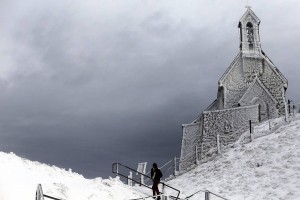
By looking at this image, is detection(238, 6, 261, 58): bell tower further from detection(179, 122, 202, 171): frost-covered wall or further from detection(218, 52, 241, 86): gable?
detection(179, 122, 202, 171): frost-covered wall

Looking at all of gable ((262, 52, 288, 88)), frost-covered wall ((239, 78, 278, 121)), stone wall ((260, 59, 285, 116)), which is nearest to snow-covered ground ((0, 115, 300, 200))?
frost-covered wall ((239, 78, 278, 121))

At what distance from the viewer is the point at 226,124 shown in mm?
36969

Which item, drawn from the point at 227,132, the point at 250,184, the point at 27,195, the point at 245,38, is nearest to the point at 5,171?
the point at 27,195

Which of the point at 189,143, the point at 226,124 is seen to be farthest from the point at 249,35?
the point at 189,143

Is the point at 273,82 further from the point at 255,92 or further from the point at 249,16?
the point at 249,16

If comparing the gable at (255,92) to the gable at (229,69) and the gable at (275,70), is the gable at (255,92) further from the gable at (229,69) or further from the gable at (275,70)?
the gable at (275,70)

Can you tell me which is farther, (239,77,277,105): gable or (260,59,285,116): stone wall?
(260,59,285,116): stone wall

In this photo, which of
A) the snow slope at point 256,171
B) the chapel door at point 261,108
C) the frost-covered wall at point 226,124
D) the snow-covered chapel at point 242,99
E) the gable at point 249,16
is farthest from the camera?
the gable at point 249,16

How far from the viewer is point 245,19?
44.5m

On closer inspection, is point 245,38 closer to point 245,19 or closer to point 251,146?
point 245,19

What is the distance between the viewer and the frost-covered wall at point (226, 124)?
36.1m

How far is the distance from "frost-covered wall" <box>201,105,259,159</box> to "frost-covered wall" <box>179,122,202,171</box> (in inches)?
63.4

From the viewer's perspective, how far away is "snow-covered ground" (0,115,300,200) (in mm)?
15000

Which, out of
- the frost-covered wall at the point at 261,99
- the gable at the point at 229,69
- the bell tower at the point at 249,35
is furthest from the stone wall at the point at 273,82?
the gable at the point at 229,69
